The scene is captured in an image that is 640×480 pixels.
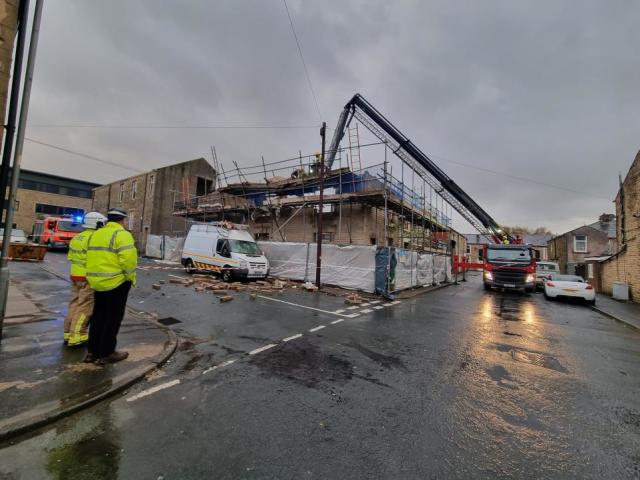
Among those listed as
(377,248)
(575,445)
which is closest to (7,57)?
(575,445)

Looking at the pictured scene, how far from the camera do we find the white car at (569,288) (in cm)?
1233

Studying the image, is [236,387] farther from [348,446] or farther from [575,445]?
[575,445]

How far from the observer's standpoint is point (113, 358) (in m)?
3.97

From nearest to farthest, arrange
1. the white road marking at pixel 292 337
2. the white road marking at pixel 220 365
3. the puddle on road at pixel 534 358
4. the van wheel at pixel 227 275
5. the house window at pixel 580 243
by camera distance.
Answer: the white road marking at pixel 220 365
the puddle on road at pixel 534 358
the white road marking at pixel 292 337
the van wheel at pixel 227 275
the house window at pixel 580 243

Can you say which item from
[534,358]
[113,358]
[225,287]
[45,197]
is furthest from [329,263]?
[45,197]

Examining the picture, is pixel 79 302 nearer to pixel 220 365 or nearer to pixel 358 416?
pixel 220 365

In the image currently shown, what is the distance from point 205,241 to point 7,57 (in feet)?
38.6

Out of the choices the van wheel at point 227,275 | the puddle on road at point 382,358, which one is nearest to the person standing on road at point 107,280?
the puddle on road at point 382,358


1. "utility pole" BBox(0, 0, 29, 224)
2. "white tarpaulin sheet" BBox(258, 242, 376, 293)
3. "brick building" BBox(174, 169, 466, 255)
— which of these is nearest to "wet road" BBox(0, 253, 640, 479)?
"utility pole" BBox(0, 0, 29, 224)

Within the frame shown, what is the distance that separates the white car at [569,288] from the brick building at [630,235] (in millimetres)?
2361

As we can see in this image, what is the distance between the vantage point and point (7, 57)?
3771 millimetres

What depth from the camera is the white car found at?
12.3 m

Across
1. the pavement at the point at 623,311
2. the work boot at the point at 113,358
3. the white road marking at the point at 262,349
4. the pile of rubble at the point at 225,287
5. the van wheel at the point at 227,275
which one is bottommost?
the white road marking at the point at 262,349

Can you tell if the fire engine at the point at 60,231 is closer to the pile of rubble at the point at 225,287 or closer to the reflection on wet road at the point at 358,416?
the pile of rubble at the point at 225,287
